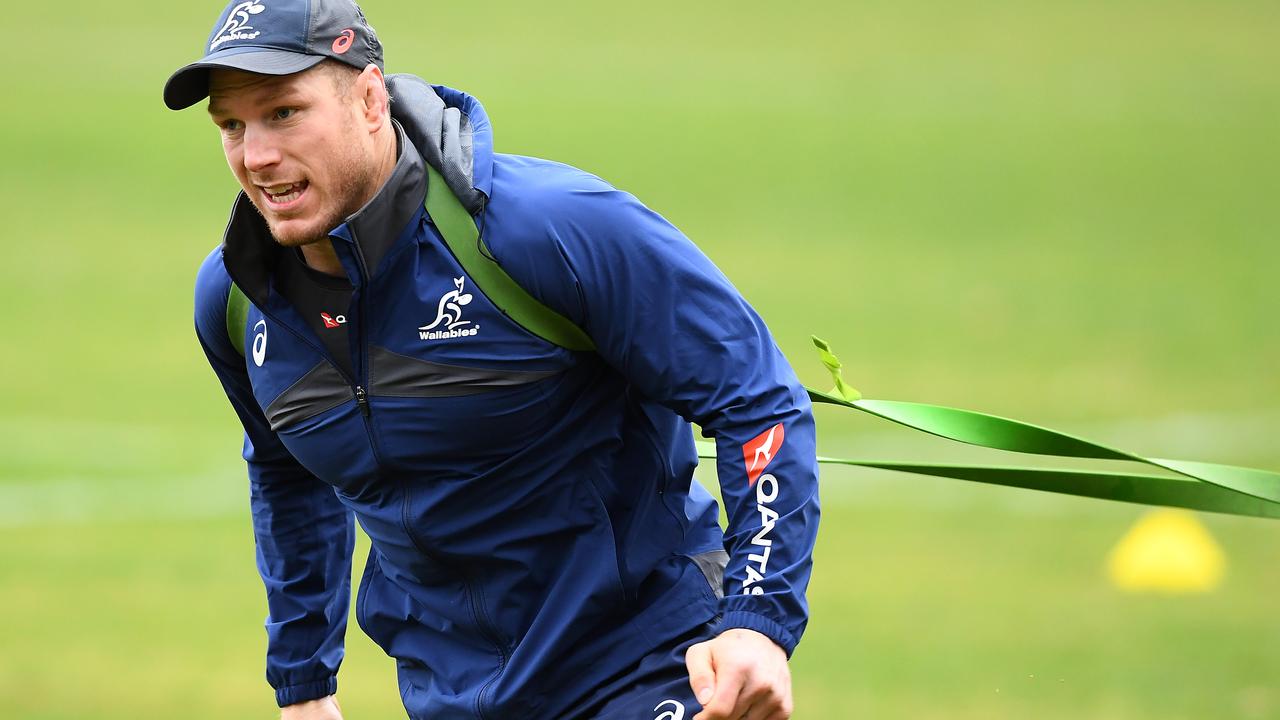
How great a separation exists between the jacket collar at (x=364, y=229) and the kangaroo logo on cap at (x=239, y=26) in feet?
1.10

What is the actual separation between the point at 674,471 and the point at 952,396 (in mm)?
10659

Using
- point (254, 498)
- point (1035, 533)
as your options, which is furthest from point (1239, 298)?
point (254, 498)

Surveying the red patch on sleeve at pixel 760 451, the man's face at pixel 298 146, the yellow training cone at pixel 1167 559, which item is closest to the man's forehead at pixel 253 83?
the man's face at pixel 298 146

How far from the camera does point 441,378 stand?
404cm

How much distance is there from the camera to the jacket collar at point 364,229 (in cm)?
396

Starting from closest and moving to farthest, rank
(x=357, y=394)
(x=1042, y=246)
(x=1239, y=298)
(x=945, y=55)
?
(x=357, y=394) → (x=1239, y=298) → (x=1042, y=246) → (x=945, y=55)

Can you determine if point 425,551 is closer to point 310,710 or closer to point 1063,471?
point 310,710

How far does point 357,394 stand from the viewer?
13.4 feet

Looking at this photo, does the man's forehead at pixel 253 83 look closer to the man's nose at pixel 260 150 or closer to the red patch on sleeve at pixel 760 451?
the man's nose at pixel 260 150

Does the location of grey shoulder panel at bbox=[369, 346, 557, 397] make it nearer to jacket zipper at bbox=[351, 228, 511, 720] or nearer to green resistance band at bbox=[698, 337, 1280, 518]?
jacket zipper at bbox=[351, 228, 511, 720]

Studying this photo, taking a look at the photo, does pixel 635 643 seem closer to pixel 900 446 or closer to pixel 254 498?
pixel 254 498

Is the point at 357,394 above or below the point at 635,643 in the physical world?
above

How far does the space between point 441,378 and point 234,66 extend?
73 cm

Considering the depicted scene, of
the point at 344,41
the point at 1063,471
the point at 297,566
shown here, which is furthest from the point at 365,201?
the point at 1063,471
